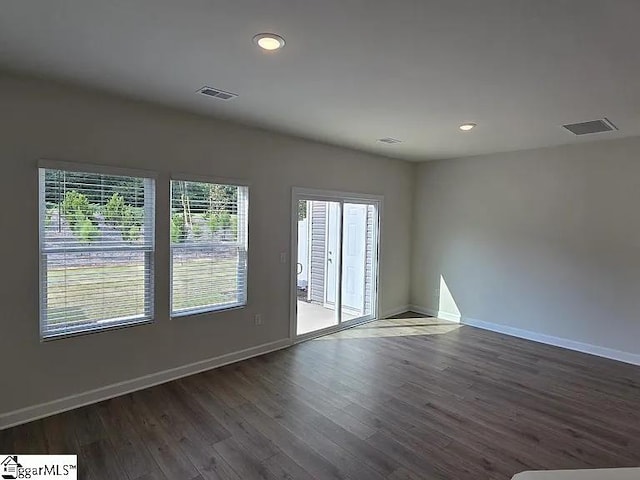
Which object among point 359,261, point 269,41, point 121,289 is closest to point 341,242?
point 359,261

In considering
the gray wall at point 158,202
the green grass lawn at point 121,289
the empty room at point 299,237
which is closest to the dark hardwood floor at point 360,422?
the empty room at point 299,237

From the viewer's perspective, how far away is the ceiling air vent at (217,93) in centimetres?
301

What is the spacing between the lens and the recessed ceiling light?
2105 millimetres

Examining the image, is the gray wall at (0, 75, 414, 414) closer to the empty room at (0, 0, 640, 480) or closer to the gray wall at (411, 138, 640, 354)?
the empty room at (0, 0, 640, 480)

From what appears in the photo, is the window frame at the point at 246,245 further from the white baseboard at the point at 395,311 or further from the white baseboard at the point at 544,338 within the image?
the white baseboard at the point at 544,338

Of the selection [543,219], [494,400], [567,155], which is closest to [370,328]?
[494,400]

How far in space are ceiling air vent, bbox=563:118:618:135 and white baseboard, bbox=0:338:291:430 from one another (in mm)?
4165

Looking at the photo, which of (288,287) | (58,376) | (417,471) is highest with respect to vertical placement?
(288,287)

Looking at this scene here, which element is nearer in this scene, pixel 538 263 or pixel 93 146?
pixel 93 146

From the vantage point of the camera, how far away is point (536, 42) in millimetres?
2100

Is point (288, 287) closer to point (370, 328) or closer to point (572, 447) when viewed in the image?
point (370, 328)

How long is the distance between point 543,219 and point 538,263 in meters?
0.60

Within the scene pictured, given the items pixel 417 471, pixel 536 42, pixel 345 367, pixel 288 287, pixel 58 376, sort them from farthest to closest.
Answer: pixel 288 287 < pixel 345 367 < pixel 58 376 < pixel 417 471 < pixel 536 42

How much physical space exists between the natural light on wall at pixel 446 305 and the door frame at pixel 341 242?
109 cm
